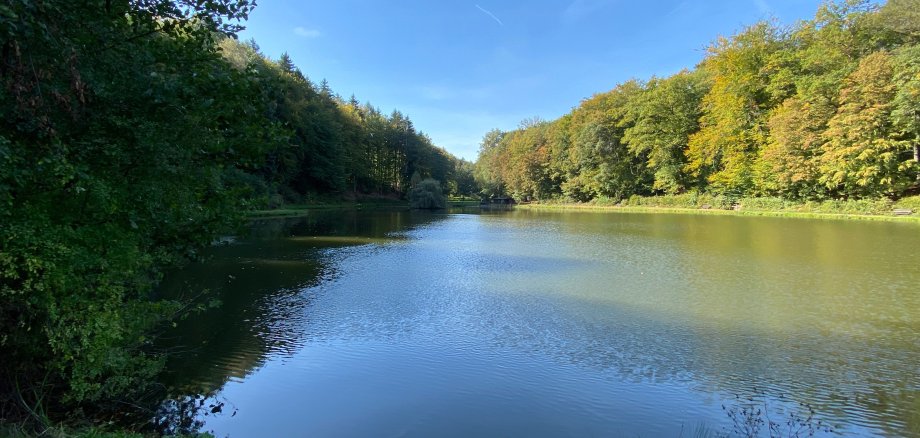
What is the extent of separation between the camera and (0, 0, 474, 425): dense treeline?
381cm

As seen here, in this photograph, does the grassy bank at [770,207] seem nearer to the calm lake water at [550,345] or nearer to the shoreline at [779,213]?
the shoreline at [779,213]

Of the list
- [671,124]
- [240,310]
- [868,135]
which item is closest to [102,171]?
[240,310]

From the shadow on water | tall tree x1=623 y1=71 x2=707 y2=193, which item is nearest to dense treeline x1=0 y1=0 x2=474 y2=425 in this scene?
the shadow on water

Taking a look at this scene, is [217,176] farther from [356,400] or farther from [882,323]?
[882,323]

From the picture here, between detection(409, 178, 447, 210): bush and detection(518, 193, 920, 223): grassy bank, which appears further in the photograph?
detection(409, 178, 447, 210): bush

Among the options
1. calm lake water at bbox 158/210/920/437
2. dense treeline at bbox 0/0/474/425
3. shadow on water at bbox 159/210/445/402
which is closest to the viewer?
dense treeline at bbox 0/0/474/425

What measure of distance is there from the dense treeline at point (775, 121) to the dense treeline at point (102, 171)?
3863 centimetres

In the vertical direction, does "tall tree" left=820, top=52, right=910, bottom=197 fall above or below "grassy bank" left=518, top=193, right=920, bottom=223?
above

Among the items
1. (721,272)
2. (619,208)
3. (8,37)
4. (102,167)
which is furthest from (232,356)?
(619,208)

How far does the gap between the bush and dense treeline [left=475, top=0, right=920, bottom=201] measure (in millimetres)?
18565

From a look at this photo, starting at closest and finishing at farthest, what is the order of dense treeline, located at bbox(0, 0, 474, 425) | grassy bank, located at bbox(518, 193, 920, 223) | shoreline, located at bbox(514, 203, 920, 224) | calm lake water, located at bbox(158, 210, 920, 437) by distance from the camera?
dense treeline, located at bbox(0, 0, 474, 425) < calm lake water, located at bbox(158, 210, 920, 437) < shoreline, located at bbox(514, 203, 920, 224) < grassy bank, located at bbox(518, 193, 920, 223)

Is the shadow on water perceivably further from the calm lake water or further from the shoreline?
the shoreline

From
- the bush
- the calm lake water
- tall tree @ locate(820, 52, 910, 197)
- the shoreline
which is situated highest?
tall tree @ locate(820, 52, 910, 197)

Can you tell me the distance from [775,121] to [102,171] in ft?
145
